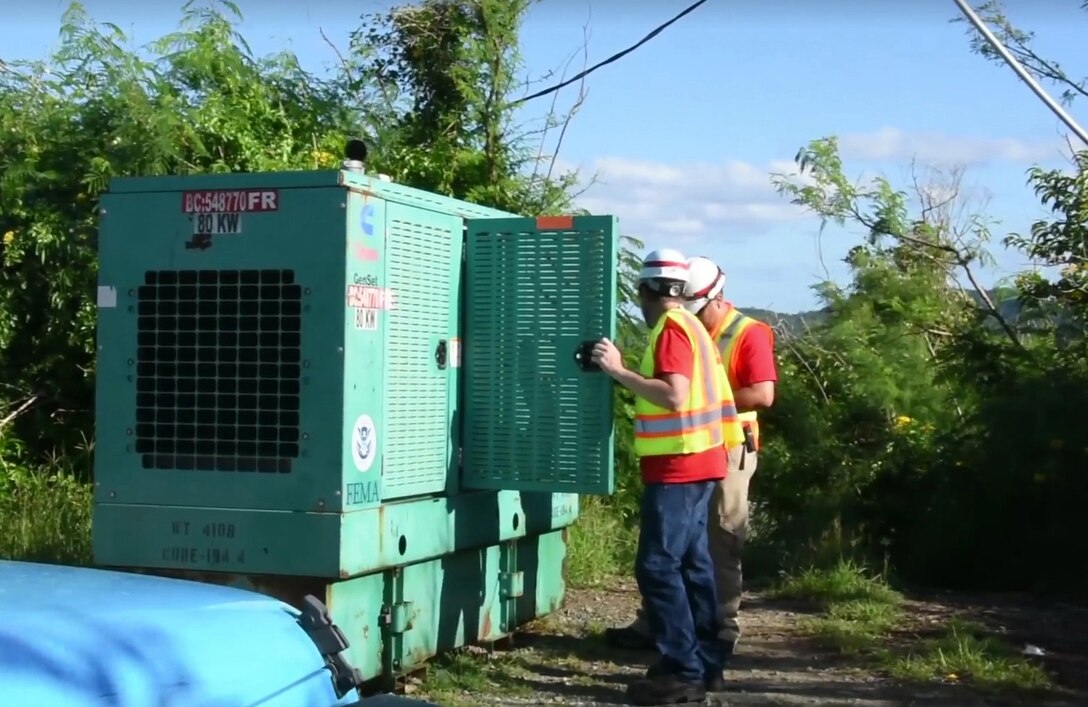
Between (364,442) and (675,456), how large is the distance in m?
1.36

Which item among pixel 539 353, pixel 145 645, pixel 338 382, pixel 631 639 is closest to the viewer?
pixel 145 645

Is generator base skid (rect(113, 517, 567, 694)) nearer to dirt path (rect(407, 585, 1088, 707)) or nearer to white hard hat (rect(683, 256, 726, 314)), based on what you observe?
dirt path (rect(407, 585, 1088, 707))

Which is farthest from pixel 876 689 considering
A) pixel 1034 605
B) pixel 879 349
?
pixel 879 349

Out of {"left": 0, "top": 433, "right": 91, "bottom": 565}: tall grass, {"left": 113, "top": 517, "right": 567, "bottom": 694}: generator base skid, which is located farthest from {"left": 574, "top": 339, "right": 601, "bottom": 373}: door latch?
{"left": 0, "top": 433, "right": 91, "bottom": 565}: tall grass

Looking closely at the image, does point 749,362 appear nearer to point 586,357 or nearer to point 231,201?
point 586,357

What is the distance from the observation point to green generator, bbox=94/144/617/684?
5.95 meters

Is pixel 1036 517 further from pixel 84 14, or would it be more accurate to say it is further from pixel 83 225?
pixel 84 14

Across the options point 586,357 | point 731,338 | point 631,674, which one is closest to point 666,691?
point 631,674

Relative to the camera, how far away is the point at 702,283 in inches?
287

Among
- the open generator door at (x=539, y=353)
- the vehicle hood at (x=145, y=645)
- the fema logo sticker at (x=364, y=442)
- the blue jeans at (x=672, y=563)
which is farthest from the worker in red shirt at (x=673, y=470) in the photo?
the vehicle hood at (x=145, y=645)

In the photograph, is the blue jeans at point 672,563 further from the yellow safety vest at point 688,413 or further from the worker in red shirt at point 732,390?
the worker in red shirt at point 732,390

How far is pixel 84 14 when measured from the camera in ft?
34.1

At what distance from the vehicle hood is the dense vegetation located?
5815 mm

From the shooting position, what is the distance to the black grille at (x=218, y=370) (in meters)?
6.05
